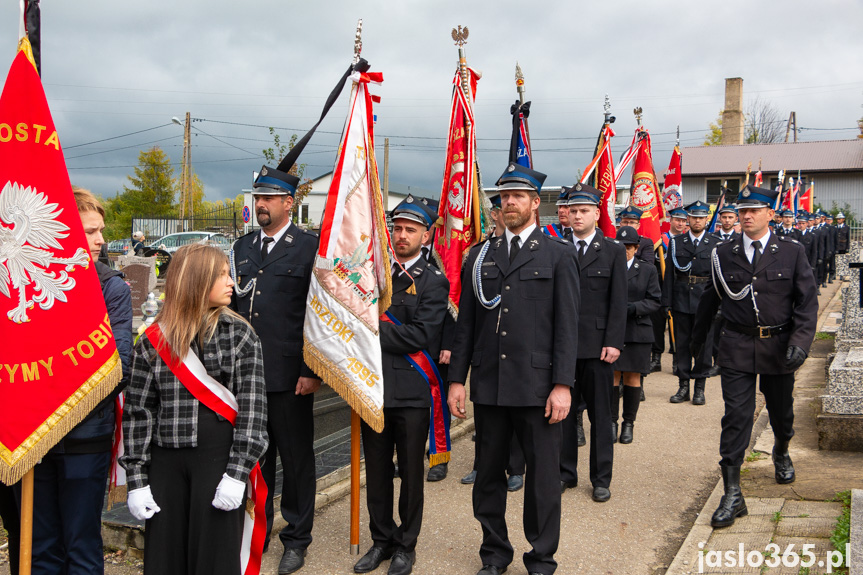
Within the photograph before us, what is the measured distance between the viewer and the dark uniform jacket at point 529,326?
405 centimetres

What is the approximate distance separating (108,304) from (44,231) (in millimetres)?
455

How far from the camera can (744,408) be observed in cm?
493

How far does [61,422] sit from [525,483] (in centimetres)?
234

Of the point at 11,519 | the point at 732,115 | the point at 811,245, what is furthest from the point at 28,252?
the point at 732,115

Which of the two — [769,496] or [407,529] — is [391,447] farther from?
[769,496]

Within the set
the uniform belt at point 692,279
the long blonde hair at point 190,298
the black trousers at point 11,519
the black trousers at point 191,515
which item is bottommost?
the black trousers at point 11,519

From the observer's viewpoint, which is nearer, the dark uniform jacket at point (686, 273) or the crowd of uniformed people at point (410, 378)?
the crowd of uniformed people at point (410, 378)

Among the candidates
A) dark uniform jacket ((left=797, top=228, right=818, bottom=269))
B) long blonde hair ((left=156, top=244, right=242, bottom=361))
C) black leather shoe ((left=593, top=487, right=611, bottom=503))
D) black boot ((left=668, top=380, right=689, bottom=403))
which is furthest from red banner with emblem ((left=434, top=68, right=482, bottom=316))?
dark uniform jacket ((left=797, top=228, right=818, bottom=269))

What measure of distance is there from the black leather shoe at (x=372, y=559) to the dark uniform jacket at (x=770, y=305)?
8.51 feet

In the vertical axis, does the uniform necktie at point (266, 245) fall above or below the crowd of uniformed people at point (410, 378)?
above

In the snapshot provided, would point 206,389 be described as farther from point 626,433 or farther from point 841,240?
point 841,240

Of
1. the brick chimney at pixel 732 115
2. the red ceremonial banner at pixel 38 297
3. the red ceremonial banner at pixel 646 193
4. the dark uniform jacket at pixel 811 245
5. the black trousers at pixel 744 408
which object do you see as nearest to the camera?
the red ceremonial banner at pixel 38 297

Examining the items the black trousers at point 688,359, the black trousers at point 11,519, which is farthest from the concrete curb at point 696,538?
the black trousers at point 11,519

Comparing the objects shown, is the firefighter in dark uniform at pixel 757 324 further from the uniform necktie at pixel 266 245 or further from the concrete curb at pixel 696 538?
the uniform necktie at pixel 266 245
